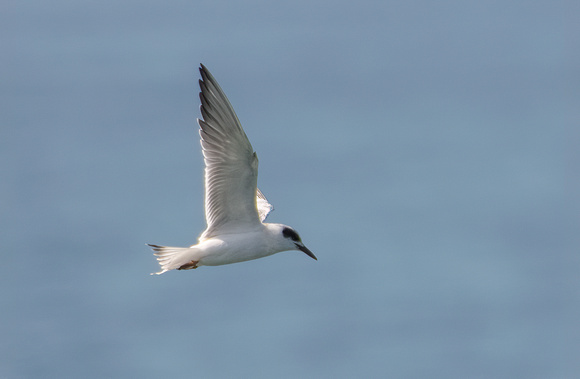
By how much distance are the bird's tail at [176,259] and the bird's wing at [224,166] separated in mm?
544

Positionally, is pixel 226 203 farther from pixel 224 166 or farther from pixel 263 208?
pixel 263 208

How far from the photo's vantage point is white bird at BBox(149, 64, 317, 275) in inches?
631

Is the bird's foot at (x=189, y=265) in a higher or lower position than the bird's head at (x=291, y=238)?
lower

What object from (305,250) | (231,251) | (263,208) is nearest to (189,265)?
(231,251)

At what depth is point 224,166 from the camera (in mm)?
16344

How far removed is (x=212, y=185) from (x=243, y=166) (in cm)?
72

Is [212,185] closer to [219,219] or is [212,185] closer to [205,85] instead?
[219,219]

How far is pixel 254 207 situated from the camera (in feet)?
54.2

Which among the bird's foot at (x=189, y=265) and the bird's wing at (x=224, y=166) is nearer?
the bird's wing at (x=224, y=166)

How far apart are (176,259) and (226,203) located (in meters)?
1.21

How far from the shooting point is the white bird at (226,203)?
16016 millimetres

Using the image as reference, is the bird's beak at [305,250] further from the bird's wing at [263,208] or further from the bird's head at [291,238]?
the bird's wing at [263,208]

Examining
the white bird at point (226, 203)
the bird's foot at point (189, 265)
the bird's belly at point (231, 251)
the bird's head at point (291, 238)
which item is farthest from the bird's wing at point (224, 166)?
the bird's foot at point (189, 265)

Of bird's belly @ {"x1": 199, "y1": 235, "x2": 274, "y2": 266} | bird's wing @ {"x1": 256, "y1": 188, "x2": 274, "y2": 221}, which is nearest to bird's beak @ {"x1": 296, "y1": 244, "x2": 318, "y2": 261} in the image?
bird's belly @ {"x1": 199, "y1": 235, "x2": 274, "y2": 266}
